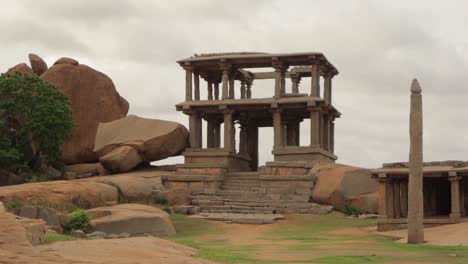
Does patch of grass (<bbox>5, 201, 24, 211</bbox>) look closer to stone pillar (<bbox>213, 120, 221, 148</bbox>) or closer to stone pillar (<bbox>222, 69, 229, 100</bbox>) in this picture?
stone pillar (<bbox>222, 69, 229, 100</bbox>)

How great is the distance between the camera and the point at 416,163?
67.3 ft

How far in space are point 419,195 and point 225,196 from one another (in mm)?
15391

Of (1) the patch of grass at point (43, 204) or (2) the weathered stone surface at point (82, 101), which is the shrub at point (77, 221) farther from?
(2) the weathered stone surface at point (82, 101)

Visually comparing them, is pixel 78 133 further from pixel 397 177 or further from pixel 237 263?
pixel 237 263

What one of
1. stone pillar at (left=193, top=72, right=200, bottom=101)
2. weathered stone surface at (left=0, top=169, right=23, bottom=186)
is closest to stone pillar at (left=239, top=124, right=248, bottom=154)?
stone pillar at (left=193, top=72, right=200, bottom=101)

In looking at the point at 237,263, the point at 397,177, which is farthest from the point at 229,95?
the point at 237,263

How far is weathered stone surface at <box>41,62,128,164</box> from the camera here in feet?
140

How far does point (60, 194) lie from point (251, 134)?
21.1m

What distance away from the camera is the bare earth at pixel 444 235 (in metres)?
20.1

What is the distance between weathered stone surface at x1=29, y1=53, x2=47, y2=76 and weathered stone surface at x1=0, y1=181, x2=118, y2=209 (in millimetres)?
17406

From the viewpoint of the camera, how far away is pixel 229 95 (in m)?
42.2

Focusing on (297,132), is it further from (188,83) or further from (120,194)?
(120,194)

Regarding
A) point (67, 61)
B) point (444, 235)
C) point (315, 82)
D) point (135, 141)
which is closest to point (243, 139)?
point (315, 82)

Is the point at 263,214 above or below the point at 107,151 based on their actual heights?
below
